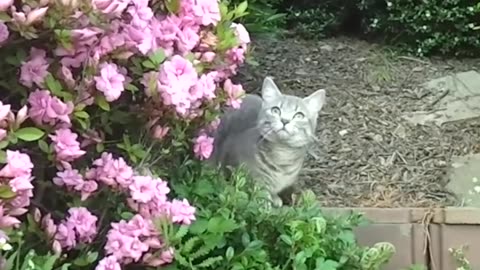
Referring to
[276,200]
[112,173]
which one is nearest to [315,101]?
[276,200]

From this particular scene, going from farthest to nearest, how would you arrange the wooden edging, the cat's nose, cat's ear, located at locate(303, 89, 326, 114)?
cat's ear, located at locate(303, 89, 326, 114) → the cat's nose → the wooden edging

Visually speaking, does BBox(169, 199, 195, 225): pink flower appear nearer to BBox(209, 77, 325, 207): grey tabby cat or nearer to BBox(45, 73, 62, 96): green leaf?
BBox(45, 73, 62, 96): green leaf

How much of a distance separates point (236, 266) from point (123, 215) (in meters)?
0.39

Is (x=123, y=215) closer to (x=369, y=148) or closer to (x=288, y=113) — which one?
(x=288, y=113)

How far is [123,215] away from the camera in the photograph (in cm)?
288

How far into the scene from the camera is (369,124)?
190 inches

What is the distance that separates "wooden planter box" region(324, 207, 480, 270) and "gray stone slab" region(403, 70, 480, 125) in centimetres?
109

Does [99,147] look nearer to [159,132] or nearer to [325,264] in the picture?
[159,132]

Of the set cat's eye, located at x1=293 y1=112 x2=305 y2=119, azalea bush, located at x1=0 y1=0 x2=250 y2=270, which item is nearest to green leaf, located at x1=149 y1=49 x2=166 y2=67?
azalea bush, located at x1=0 y1=0 x2=250 y2=270

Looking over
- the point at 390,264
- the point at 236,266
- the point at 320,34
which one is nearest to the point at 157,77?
the point at 236,266

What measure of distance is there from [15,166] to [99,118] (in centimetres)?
45

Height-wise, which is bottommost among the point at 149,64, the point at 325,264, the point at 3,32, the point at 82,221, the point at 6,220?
the point at 325,264

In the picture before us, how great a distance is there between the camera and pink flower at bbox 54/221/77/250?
2.78 m

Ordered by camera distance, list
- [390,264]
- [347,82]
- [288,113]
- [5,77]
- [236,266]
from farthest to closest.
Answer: [347,82]
[288,113]
[390,264]
[236,266]
[5,77]
